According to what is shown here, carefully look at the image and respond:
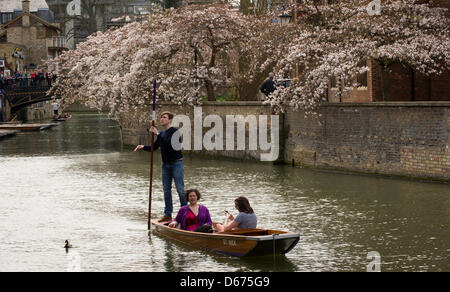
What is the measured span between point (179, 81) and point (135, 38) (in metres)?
2.62

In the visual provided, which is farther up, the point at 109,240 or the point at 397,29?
the point at 397,29

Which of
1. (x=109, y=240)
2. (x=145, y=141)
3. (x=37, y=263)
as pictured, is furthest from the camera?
(x=145, y=141)

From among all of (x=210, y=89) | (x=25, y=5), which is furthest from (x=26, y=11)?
(x=210, y=89)

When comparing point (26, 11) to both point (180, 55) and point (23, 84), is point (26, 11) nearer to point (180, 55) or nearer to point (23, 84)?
point (23, 84)

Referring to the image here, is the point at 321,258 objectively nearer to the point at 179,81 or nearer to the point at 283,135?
the point at 283,135

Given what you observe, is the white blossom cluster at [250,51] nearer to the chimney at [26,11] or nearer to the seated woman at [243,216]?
the seated woman at [243,216]

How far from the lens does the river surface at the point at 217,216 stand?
14.1m

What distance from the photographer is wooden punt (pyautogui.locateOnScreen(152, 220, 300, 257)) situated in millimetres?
13562

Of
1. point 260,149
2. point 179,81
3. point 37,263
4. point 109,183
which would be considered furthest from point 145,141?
point 37,263

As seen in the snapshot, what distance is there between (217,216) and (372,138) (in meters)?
9.56

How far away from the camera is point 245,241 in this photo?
13789 mm

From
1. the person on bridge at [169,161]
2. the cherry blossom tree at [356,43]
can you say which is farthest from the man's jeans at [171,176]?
the cherry blossom tree at [356,43]

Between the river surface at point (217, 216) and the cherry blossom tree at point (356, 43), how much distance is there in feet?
9.93
